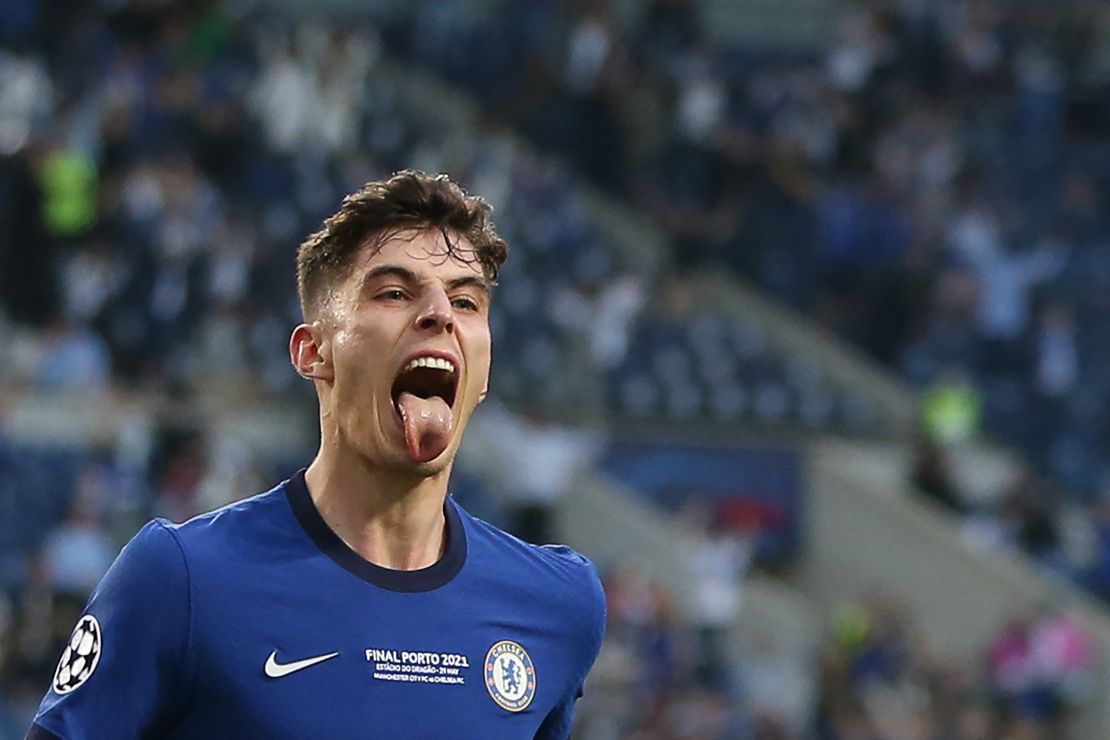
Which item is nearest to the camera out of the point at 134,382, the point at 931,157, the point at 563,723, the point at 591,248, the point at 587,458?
the point at 563,723

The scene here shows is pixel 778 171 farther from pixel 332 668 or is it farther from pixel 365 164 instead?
pixel 332 668

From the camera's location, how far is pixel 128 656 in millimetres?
2895

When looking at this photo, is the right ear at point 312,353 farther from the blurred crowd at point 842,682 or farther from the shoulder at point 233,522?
the blurred crowd at point 842,682

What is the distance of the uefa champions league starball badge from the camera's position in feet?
9.56

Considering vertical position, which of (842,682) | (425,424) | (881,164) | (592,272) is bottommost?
(842,682)

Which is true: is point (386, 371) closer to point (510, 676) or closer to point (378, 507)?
point (378, 507)

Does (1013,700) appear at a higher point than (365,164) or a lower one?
lower

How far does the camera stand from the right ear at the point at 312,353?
3127 millimetres

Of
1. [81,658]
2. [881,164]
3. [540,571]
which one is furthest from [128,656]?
[881,164]

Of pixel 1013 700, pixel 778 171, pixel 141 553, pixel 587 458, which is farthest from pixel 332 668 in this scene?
pixel 778 171

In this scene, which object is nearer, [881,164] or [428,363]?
[428,363]

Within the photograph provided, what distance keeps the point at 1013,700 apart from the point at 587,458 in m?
3.73

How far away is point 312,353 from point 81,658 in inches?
21.4

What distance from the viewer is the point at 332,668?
3025mm
